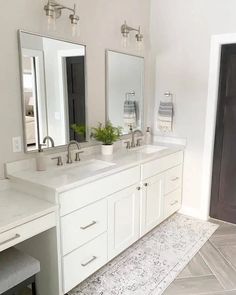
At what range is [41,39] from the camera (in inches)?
84.4

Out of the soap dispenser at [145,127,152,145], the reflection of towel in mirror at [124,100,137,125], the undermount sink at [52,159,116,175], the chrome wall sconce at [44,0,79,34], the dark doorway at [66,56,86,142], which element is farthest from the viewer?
the soap dispenser at [145,127,152,145]

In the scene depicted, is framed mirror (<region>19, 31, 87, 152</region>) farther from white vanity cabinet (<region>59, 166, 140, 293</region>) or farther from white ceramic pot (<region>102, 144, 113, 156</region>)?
white vanity cabinet (<region>59, 166, 140, 293</region>)

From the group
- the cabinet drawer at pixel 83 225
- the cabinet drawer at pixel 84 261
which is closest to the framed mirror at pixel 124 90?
the cabinet drawer at pixel 83 225

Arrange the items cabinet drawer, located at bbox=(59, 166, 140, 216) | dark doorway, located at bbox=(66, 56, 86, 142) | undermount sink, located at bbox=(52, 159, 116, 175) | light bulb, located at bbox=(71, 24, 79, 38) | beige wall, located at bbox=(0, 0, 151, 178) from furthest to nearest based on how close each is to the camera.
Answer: dark doorway, located at bbox=(66, 56, 86, 142)
light bulb, located at bbox=(71, 24, 79, 38)
undermount sink, located at bbox=(52, 159, 116, 175)
beige wall, located at bbox=(0, 0, 151, 178)
cabinet drawer, located at bbox=(59, 166, 140, 216)

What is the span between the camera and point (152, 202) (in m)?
2.77

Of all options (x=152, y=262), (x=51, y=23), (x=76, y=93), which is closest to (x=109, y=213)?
(x=152, y=262)

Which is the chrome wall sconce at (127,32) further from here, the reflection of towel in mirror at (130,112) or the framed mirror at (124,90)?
the reflection of towel in mirror at (130,112)

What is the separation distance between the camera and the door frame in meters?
2.87

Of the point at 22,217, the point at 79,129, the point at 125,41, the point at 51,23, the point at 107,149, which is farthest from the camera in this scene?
the point at 125,41

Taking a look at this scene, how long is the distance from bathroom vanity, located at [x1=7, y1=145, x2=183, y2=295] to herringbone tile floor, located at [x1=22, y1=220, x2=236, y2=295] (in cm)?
47

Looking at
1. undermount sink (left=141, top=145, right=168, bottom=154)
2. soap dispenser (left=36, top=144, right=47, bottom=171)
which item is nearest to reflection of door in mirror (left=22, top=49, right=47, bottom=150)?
soap dispenser (left=36, top=144, right=47, bottom=171)

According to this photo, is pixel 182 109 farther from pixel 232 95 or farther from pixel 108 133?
pixel 108 133

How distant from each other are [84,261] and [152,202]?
39.1 inches

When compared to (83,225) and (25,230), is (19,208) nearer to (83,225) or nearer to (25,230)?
(25,230)
